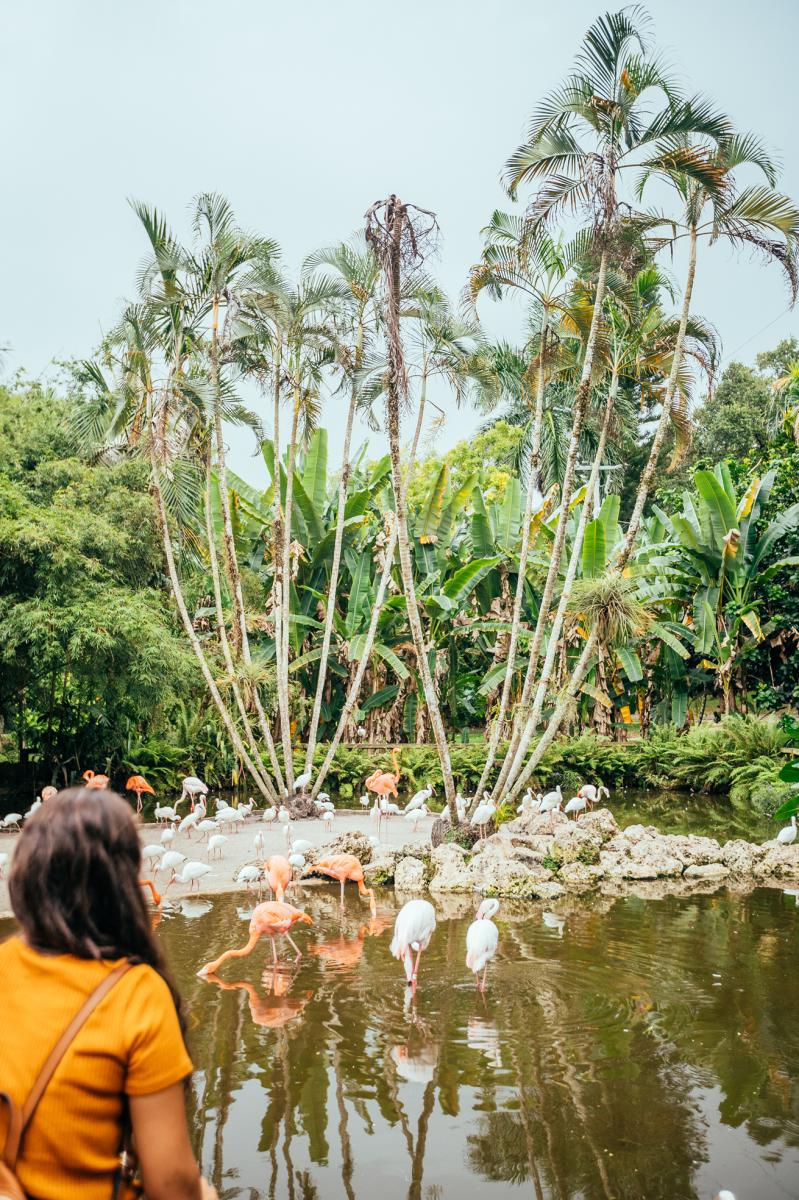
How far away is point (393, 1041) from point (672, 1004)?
2.04 meters

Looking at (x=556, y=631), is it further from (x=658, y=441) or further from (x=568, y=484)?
(x=658, y=441)

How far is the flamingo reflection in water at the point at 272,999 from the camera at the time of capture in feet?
20.0

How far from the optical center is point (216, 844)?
36.6 feet

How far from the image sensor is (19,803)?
52.7ft

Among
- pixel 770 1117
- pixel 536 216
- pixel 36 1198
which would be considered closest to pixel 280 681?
pixel 536 216

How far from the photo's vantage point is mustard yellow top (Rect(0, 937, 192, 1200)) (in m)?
1.57

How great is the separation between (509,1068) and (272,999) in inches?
78.5

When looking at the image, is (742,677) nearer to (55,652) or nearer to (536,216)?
(536,216)

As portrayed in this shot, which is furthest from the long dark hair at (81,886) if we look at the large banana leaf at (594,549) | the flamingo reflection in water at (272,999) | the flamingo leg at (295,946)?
the large banana leaf at (594,549)

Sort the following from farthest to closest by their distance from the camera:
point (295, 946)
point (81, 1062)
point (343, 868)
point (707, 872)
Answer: point (707, 872) → point (343, 868) → point (295, 946) → point (81, 1062)

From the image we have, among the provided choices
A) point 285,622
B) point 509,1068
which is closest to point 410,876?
point 509,1068

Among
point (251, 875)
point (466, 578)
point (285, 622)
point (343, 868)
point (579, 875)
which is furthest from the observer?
point (466, 578)

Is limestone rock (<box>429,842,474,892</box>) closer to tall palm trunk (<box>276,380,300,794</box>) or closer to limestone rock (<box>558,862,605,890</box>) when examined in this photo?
limestone rock (<box>558,862,605,890</box>)

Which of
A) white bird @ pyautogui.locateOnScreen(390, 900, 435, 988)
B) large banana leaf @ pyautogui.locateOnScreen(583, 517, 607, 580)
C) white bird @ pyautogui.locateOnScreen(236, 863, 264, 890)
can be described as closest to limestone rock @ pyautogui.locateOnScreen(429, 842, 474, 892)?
white bird @ pyautogui.locateOnScreen(236, 863, 264, 890)
